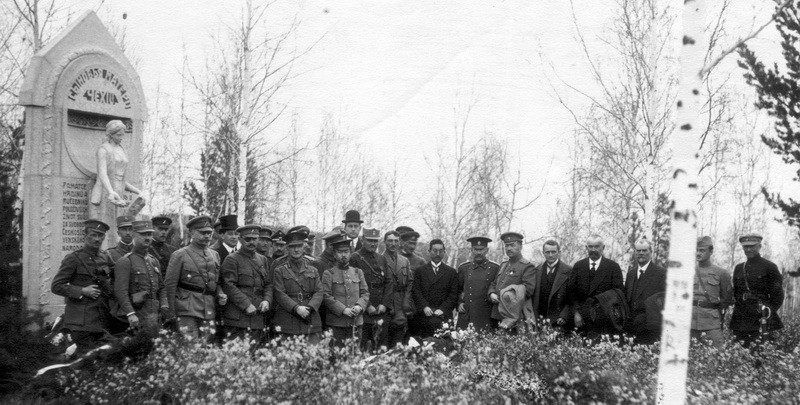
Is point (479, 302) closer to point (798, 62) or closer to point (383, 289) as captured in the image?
point (383, 289)

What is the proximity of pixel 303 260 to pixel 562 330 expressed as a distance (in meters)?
3.49

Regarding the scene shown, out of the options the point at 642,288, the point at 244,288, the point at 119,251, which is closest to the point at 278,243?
the point at 244,288

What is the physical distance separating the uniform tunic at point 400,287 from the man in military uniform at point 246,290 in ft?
7.24

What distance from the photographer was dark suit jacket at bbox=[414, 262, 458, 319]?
1101 centimetres

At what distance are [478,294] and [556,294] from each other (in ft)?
3.78

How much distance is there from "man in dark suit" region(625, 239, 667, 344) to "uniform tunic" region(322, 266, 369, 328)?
11.1ft

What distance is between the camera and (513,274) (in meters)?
9.95

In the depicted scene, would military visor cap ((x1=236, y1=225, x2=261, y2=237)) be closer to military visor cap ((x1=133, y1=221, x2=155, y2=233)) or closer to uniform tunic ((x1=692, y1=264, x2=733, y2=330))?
military visor cap ((x1=133, y1=221, x2=155, y2=233))

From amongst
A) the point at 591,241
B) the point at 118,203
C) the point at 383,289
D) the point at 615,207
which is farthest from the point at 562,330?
the point at 615,207

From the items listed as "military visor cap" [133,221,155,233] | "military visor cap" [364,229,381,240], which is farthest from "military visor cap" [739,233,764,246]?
"military visor cap" [133,221,155,233]

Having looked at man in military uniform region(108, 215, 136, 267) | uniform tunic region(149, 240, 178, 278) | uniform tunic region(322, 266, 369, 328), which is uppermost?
man in military uniform region(108, 215, 136, 267)

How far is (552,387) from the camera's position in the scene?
6066 millimetres

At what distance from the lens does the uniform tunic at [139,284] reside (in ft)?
25.0

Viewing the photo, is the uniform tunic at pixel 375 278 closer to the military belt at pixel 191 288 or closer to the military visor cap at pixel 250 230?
the military visor cap at pixel 250 230
